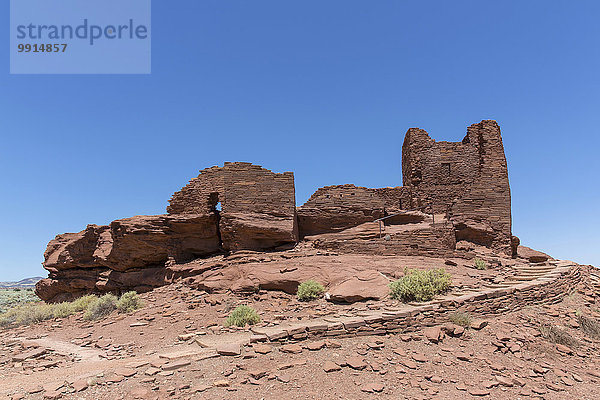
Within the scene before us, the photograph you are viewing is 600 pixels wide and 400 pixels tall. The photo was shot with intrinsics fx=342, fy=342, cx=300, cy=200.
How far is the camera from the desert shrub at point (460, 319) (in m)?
8.09

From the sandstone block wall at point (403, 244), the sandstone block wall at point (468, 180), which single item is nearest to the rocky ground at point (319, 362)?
the sandstone block wall at point (403, 244)

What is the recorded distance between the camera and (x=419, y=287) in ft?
30.3

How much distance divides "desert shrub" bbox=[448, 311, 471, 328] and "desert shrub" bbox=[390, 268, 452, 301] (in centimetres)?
85

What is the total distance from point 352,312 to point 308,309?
1.45 meters

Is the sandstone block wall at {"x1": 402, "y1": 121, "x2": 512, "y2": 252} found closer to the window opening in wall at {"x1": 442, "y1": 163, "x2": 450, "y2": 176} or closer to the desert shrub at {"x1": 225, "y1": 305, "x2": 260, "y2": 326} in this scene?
the window opening in wall at {"x1": 442, "y1": 163, "x2": 450, "y2": 176}

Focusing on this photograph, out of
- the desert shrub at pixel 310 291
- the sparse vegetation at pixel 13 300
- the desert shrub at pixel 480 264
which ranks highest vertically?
the desert shrub at pixel 480 264

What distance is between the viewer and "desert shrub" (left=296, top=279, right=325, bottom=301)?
1053cm

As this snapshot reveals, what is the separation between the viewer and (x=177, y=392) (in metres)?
5.52

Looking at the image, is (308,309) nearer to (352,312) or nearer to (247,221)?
(352,312)

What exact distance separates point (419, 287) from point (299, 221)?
7.45 m

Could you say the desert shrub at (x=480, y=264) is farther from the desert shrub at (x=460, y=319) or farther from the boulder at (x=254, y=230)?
the boulder at (x=254, y=230)

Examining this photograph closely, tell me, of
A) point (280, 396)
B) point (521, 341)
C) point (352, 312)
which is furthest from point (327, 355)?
point (521, 341)

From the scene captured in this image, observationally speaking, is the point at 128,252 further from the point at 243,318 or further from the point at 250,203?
the point at 243,318

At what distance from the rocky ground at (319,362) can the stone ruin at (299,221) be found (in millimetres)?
4286
